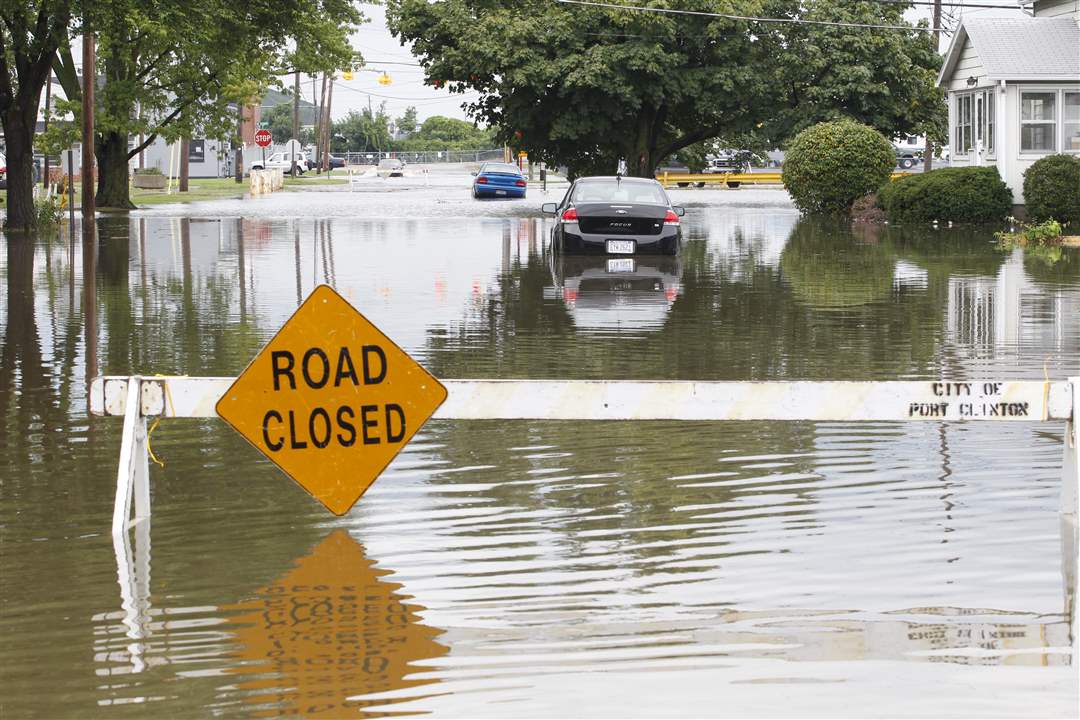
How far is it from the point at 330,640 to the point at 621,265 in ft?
58.9

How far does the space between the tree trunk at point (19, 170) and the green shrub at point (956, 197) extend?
1871 centimetres

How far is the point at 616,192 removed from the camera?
2458cm

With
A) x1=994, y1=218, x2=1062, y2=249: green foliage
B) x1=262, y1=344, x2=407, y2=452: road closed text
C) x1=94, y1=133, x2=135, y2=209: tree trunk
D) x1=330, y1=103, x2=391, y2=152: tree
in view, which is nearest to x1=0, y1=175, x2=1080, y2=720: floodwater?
x1=262, y1=344, x2=407, y2=452: road closed text

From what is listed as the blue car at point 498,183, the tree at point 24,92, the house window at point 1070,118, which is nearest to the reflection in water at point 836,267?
the house window at point 1070,118

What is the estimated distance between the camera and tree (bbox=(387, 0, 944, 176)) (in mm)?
50750

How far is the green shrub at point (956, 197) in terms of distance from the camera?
113 ft

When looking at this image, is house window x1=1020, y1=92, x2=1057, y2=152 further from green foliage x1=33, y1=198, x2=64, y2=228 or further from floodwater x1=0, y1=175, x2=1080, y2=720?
floodwater x1=0, y1=175, x2=1080, y2=720

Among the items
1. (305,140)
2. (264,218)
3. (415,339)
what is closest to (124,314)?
(415,339)

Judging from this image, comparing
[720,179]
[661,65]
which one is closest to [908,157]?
[720,179]

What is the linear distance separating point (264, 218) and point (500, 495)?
34040mm

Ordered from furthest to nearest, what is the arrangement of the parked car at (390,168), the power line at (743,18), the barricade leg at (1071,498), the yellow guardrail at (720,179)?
1. the parked car at (390,168)
2. the yellow guardrail at (720,179)
3. the power line at (743,18)
4. the barricade leg at (1071,498)

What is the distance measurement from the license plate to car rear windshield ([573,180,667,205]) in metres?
0.88

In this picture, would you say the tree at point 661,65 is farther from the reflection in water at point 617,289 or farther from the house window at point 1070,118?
the reflection in water at point 617,289

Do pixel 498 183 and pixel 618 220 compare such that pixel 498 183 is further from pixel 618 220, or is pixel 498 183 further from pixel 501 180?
pixel 618 220
